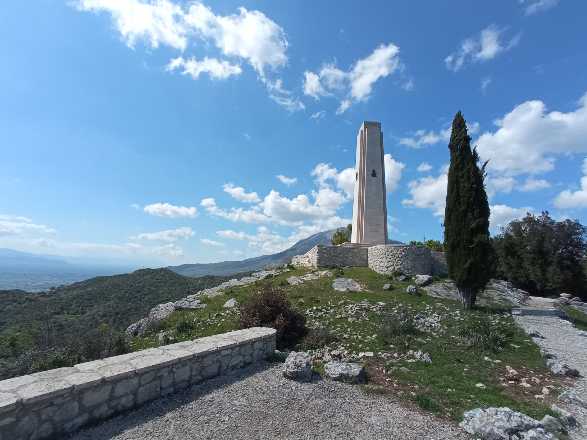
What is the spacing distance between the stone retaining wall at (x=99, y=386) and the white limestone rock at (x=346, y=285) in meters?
13.5

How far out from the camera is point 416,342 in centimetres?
1118

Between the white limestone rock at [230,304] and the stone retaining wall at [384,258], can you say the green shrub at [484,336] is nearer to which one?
the white limestone rock at [230,304]

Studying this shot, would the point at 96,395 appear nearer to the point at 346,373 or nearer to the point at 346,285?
the point at 346,373

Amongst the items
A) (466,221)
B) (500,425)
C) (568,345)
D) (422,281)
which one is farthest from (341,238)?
(500,425)

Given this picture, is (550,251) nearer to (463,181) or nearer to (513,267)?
(513,267)

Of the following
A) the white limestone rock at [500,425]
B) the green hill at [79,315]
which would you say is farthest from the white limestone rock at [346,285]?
the white limestone rock at [500,425]

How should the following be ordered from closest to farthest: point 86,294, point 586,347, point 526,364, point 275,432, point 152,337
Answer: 1. point 275,432
2. point 526,364
3. point 586,347
4. point 152,337
5. point 86,294

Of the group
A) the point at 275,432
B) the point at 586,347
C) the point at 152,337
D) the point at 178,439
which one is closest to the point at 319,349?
the point at 275,432

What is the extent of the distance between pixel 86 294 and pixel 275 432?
4147 centimetres

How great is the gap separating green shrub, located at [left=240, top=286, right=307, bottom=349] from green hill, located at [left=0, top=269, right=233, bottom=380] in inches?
173

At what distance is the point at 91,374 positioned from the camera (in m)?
5.50

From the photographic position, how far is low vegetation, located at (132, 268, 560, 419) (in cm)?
752

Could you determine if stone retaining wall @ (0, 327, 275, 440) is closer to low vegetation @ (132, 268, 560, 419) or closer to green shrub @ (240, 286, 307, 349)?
low vegetation @ (132, 268, 560, 419)

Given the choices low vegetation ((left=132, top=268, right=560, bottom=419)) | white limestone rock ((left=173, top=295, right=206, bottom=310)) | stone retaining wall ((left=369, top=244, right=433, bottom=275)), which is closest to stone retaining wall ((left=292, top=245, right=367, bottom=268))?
stone retaining wall ((left=369, top=244, right=433, bottom=275))
